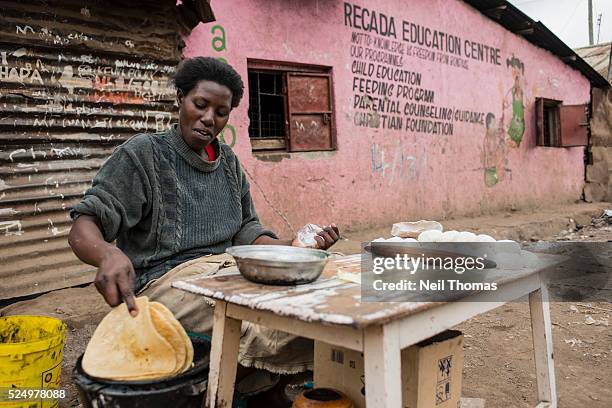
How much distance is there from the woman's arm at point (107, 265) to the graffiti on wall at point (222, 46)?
3.40m

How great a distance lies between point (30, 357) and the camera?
71.1 inches

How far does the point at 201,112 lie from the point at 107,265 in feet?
2.88

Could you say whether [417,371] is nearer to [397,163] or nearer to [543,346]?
[543,346]

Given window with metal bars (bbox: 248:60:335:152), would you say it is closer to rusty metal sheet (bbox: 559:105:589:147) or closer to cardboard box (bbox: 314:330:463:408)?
cardboard box (bbox: 314:330:463:408)

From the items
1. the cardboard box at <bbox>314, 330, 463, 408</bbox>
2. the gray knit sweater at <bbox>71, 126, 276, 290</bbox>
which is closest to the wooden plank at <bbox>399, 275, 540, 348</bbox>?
the cardboard box at <bbox>314, 330, 463, 408</bbox>

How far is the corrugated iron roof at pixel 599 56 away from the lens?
43.5 feet

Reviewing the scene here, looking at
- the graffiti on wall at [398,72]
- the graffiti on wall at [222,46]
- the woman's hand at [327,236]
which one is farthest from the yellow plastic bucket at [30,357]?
the graffiti on wall at [398,72]

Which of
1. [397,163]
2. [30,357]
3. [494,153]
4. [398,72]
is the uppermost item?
[398,72]

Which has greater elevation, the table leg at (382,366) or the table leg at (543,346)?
the table leg at (382,366)

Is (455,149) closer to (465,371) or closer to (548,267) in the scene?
(465,371)

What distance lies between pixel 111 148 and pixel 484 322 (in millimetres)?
3355

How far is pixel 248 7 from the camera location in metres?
5.43

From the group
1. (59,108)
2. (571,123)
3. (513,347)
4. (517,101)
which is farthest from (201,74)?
(571,123)
